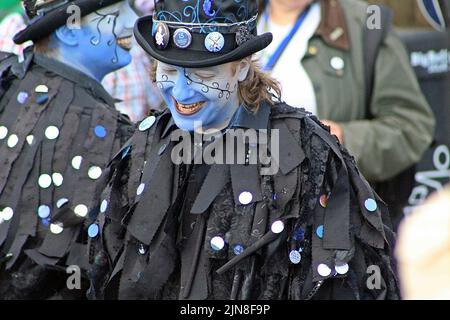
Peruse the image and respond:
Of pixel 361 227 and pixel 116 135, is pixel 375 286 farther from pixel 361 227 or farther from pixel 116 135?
pixel 116 135

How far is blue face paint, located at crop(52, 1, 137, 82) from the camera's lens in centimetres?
403

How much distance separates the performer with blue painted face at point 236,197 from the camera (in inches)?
127

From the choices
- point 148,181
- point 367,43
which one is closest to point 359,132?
point 367,43

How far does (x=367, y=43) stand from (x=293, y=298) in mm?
1998

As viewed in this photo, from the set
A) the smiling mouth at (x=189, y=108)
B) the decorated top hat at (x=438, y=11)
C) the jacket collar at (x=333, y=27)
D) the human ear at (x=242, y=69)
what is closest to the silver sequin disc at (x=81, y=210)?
the smiling mouth at (x=189, y=108)

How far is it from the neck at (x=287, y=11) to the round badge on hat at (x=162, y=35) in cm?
170

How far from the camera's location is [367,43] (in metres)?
4.90

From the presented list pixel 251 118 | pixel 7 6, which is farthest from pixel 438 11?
pixel 7 6

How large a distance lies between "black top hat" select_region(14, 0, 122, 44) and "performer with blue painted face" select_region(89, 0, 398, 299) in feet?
1.98

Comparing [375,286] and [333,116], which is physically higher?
[375,286]

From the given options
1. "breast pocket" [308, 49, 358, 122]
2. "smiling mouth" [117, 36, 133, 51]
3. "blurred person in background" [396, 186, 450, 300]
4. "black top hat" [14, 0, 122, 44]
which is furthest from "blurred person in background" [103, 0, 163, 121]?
"blurred person in background" [396, 186, 450, 300]

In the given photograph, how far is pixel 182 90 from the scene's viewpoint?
10.8ft

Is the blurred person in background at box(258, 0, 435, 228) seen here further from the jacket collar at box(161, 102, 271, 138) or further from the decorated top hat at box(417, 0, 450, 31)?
the jacket collar at box(161, 102, 271, 138)
